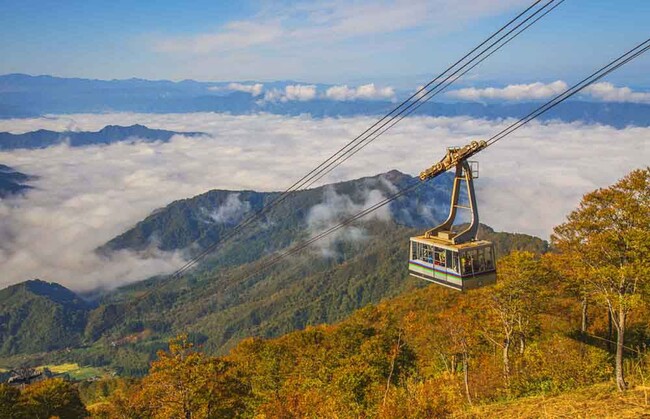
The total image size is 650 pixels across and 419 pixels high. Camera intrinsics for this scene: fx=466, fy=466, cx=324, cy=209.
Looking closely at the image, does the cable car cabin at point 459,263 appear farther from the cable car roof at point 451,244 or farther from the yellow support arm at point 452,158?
the yellow support arm at point 452,158

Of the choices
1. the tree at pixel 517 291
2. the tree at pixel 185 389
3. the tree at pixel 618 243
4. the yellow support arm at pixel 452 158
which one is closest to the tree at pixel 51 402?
the tree at pixel 185 389

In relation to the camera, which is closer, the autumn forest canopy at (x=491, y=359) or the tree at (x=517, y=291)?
the autumn forest canopy at (x=491, y=359)

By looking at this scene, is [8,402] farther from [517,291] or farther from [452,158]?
[452,158]

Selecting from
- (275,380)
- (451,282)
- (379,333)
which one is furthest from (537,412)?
(379,333)

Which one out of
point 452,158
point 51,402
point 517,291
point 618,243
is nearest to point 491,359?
point 517,291

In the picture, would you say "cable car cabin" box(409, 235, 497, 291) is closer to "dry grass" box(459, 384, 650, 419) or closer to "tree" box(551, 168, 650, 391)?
"tree" box(551, 168, 650, 391)
